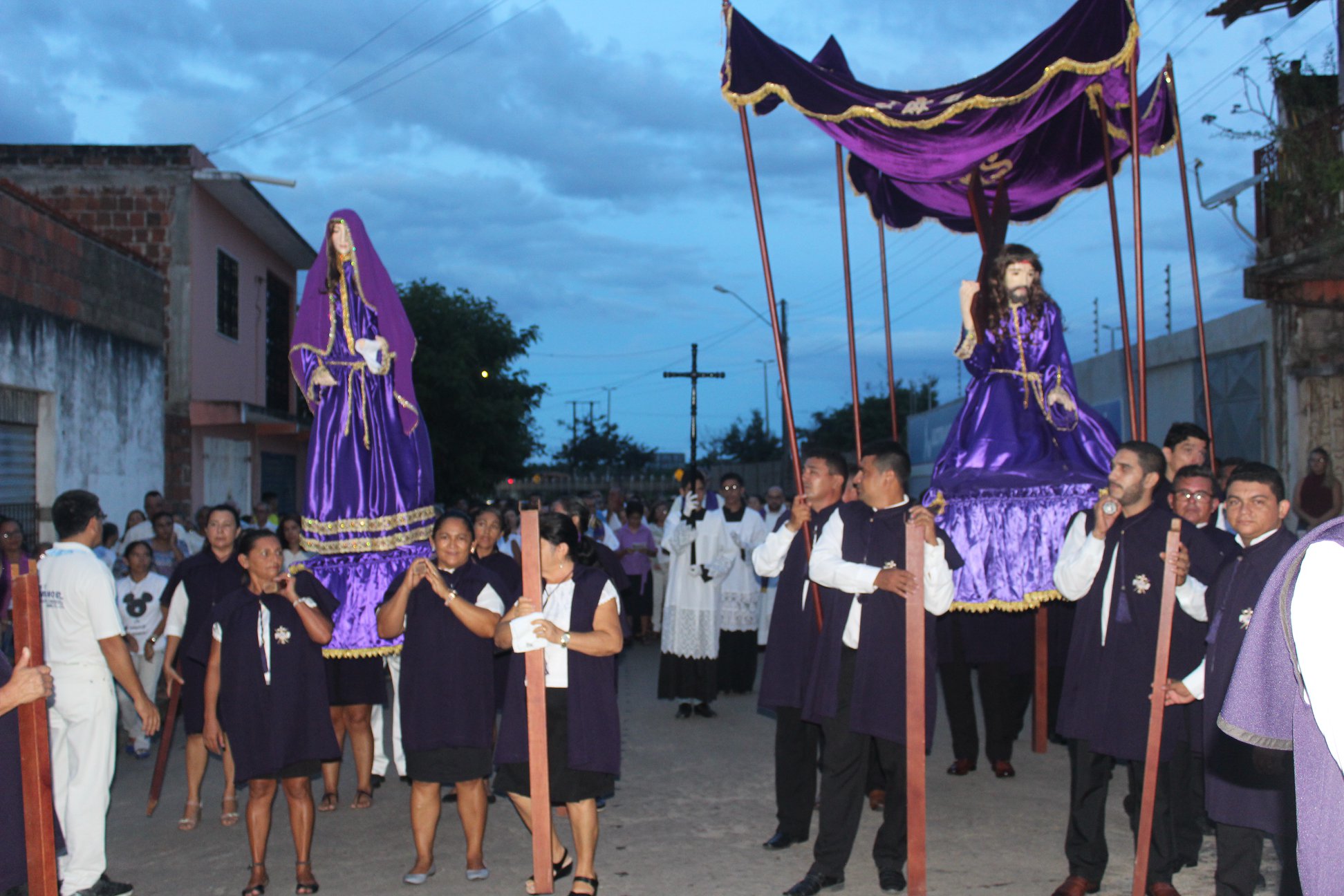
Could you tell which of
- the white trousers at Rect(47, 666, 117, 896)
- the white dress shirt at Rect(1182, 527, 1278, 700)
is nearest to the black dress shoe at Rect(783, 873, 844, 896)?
the white dress shirt at Rect(1182, 527, 1278, 700)

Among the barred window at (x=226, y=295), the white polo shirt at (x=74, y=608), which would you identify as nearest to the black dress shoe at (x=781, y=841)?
the white polo shirt at (x=74, y=608)

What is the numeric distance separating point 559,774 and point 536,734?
45 cm

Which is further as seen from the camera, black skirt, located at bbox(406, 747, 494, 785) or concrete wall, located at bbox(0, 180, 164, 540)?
concrete wall, located at bbox(0, 180, 164, 540)

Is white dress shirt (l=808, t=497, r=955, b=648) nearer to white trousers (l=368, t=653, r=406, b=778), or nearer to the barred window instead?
white trousers (l=368, t=653, r=406, b=778)

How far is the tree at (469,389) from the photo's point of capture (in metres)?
27.6

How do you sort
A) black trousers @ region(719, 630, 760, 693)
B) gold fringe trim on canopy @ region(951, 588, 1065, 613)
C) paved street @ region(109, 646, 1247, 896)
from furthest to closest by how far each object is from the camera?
black trousers @ region(719, 630, 760, 693)
gold fringe trim on canopy @ region(951, 588, 1065, 613)
paved street @ region(109, 646, 1247, 896)

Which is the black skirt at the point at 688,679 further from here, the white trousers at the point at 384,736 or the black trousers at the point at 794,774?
the black trousers at the point at 794,774

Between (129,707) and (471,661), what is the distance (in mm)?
4611

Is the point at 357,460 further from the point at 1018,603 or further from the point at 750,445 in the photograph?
the point at 750,445

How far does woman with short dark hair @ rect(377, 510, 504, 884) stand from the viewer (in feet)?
18.1

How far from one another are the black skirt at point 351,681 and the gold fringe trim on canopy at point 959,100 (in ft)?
12.4

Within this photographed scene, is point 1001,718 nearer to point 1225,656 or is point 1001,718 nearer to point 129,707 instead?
point 1225,656

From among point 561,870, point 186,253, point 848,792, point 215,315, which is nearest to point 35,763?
point 561,870

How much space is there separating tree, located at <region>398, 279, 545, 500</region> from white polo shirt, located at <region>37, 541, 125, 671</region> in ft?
70.5
